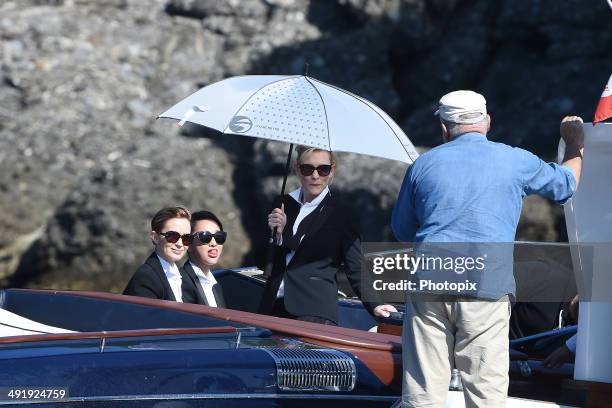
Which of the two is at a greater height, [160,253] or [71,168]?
[71,168]

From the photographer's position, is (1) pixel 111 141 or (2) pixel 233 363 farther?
(1) pixel 111 141

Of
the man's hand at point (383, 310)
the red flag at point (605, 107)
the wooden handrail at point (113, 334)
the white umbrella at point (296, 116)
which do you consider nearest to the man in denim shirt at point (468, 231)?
the red flag at point (605, 107)

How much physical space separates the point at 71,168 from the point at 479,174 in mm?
9458

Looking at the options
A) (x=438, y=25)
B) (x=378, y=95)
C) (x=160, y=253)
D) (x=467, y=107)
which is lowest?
(x=160, y=253)

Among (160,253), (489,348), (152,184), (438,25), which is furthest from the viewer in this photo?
(438,25)

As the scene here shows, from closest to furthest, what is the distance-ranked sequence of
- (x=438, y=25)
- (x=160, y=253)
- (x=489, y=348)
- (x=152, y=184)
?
(x=489, y=348) → (x=160, y=253) → (x=152, y=184) → (x=438, y=25)

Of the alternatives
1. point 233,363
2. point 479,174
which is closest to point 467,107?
point 479,174

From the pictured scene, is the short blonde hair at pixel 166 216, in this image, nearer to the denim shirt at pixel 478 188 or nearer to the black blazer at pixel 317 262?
the black blazer at pixel 317 262

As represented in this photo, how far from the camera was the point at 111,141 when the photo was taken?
41.5 ft

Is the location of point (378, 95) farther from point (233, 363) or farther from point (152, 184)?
point (233, 363)

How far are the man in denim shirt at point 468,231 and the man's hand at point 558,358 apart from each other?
74cm

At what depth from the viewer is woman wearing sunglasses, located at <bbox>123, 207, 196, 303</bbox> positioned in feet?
15.9

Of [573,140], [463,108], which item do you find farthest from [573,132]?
[463,108]

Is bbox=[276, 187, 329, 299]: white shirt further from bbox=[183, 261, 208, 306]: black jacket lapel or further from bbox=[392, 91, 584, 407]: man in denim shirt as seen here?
bbox=[392, 91, 584, 407]: man in denim shirt
